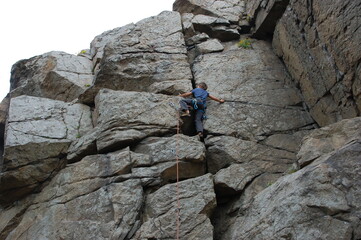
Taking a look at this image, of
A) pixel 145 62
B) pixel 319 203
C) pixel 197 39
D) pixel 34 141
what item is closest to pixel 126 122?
pixel 34 141

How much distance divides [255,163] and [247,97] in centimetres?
281

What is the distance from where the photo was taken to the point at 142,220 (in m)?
8.58

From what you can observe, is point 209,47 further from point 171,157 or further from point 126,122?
point 171,157

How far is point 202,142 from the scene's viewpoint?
10516 millimetres

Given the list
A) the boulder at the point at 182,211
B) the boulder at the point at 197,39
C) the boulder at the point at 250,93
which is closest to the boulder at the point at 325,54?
the boulder at the point at 250,93

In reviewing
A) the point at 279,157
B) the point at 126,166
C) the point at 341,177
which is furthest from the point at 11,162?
the point at 341,177

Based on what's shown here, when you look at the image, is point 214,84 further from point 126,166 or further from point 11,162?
point 11,162

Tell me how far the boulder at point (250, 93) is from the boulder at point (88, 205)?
10.9ft

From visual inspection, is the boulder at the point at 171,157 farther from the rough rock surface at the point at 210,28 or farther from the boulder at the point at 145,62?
the rough rock surface at the point at 210,28

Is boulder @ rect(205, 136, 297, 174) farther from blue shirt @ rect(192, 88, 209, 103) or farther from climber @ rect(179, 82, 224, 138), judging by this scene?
blue shirt @ rect(192, 88, 209, 103)

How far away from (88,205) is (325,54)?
7642mm

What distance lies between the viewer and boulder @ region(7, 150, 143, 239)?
27.8ft

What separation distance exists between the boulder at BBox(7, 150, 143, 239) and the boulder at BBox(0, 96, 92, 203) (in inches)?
22.1

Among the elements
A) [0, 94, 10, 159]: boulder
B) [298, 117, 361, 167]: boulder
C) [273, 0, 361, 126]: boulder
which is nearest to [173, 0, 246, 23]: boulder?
[273, 0, 361, 126]: boulder
